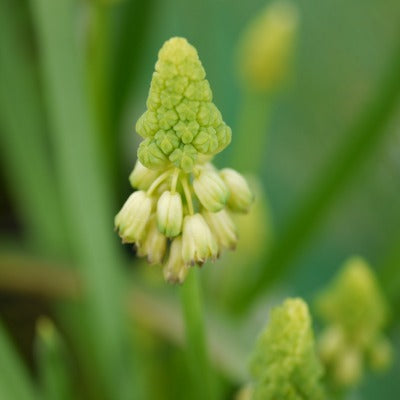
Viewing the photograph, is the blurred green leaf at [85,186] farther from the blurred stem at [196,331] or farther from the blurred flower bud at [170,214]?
the blurred flower bud at [170,214]

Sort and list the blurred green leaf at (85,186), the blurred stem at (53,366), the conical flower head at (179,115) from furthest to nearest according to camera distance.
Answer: the blurred green leaf at (85,186) < the blurred stem at (53,366) < the conical flower head at (179,115)

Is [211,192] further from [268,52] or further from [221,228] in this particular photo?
[268,52]

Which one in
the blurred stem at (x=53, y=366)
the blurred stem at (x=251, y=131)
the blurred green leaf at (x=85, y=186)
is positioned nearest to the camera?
the blurred stem at (x=53, y=366)

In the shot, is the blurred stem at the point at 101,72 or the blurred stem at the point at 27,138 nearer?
the blurred stem at the point at 101,72

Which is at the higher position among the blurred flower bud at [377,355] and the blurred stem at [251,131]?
the blurred stem at [251,131]

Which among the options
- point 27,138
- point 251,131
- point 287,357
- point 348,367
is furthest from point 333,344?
point 27,138

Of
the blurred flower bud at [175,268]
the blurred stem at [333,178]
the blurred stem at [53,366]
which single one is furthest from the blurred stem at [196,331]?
the blurred stem at [333,178]
